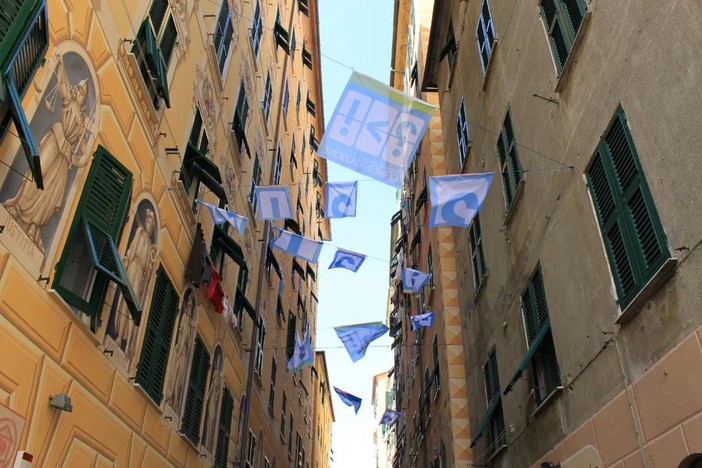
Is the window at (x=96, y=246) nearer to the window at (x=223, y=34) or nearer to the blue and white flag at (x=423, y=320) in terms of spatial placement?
the window at (x=223, y=34)

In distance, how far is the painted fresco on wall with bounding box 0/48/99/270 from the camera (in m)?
5.47

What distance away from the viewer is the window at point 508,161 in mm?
10785

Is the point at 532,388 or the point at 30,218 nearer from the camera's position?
the point at 30,218

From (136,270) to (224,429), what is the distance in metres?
6.56

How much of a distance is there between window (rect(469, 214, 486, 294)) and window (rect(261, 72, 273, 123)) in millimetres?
8629

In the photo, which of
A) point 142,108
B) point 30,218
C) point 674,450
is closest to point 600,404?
point 674,450

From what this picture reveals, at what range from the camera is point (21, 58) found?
18.1 feet

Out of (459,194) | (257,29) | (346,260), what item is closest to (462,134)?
(346,260)

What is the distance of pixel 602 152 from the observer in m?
7.20

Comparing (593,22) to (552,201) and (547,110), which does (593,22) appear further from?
(552,201)

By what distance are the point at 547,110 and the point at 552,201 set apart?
143 cm

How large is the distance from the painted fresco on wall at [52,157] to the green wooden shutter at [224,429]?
319 inches

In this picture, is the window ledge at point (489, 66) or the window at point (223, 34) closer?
the window ledge at point (489, 66)

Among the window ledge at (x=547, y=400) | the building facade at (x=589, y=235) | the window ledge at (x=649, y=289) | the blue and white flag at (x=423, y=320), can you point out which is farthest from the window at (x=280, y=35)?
the window ledge at (x=649, y=289)
